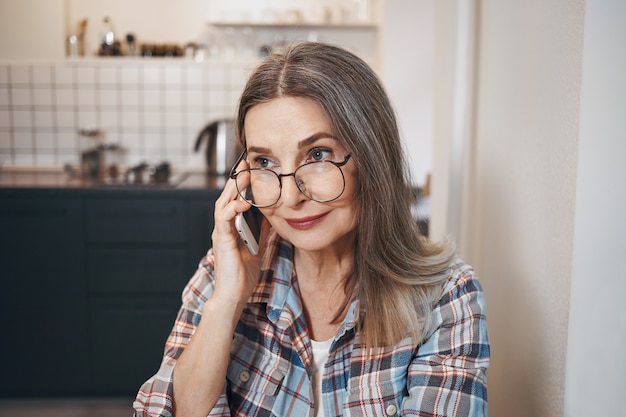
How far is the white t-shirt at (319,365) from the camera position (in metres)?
1.21

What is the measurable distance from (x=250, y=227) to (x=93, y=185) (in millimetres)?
2007

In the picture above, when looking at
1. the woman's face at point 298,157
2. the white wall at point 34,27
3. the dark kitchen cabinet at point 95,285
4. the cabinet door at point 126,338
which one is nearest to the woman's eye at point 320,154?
the woman's face at point 298,157

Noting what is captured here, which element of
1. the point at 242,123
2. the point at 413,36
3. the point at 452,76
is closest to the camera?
the point at 242,123

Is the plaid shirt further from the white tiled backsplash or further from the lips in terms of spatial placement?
the white tiled backsplash

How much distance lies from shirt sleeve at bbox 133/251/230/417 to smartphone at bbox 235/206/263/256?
97 mm

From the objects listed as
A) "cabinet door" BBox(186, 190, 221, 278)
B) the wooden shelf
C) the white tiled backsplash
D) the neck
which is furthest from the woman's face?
the white tiled backsplash

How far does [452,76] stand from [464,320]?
808mm

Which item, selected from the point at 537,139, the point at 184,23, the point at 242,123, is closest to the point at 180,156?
the point at 184,23

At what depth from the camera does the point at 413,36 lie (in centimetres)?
349

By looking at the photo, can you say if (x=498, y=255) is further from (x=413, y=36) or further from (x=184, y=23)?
(x=184, y=23)

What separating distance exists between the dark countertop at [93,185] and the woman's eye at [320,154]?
2.04 m

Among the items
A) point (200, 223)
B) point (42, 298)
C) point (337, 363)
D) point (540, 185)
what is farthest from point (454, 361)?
point (42, 298)

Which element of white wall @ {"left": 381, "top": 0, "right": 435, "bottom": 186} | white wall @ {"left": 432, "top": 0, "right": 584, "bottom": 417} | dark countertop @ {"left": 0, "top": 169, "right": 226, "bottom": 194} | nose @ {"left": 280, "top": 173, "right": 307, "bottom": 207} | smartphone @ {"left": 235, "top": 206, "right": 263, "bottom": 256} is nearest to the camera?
white wall @ {"left": 432, "top": 0, "right": 584, "bottom": 417}

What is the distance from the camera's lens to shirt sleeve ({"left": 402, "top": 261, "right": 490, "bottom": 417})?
1083 millimetres
